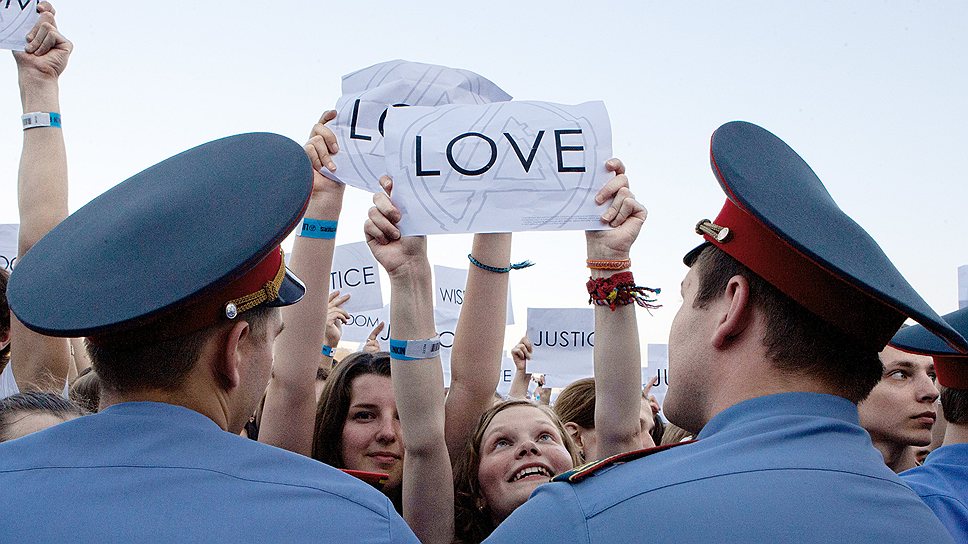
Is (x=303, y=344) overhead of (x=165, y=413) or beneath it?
beneath

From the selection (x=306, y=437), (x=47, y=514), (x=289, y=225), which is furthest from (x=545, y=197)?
(x=47, y=514)

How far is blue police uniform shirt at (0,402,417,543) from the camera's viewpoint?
1.60 metres

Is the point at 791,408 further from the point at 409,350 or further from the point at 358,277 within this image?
the point at 358,277

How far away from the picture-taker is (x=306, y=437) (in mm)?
3662

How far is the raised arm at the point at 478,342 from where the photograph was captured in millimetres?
3873

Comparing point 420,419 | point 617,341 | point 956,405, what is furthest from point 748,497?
point 956,405

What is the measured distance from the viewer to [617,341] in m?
3.23

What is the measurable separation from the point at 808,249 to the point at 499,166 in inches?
66.6

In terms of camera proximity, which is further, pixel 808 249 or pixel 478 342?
pixel 478 342

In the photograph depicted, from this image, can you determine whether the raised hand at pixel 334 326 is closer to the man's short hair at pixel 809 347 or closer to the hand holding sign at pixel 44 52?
the hand holding sign at pixel 44 52

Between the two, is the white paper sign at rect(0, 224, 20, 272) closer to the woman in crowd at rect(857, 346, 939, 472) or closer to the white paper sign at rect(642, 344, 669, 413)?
the woman in crowd at rect(857, 346, 939, 472)

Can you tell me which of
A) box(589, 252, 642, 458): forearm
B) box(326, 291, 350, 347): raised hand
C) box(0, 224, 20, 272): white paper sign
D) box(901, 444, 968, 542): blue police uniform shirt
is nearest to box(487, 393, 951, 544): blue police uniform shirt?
box(901, 444, 968, 542): blue police uniform shirt

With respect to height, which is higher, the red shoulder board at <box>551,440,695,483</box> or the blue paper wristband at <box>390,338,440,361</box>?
the red shoulder board at <box>551,440,695,483</box>

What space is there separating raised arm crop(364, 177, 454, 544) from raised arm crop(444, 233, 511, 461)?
54cm
